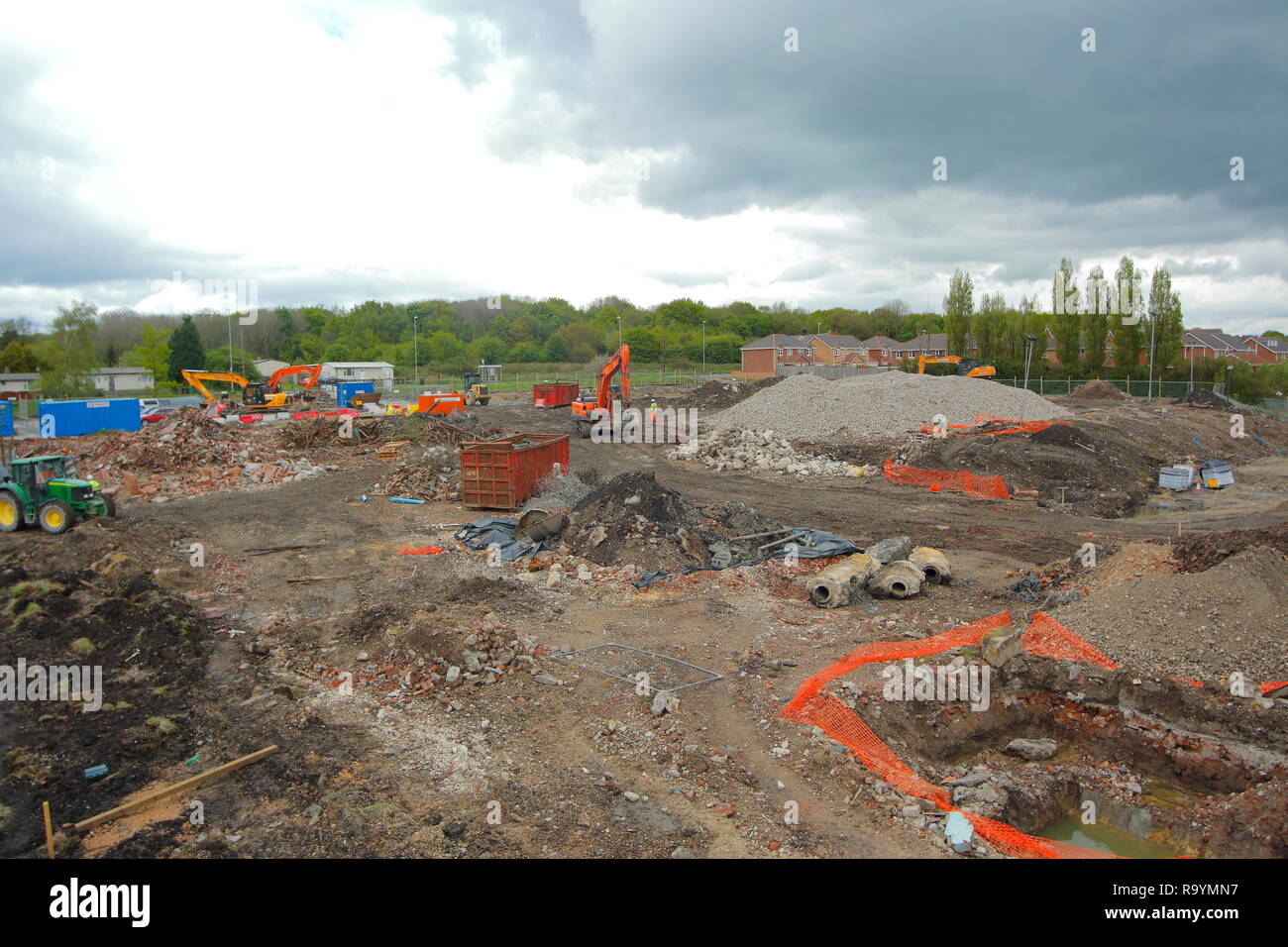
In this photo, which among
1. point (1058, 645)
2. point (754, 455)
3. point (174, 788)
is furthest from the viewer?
point (754, 455)

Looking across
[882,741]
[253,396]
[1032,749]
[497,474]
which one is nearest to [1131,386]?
[497,474]

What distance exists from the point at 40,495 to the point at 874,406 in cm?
2818

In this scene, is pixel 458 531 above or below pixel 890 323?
below

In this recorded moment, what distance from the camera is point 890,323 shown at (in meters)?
117

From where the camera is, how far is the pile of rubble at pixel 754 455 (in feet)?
87.7

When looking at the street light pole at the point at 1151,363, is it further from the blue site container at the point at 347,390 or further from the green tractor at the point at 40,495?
the green tractor at the point at 40,495

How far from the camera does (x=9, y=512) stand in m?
17.0

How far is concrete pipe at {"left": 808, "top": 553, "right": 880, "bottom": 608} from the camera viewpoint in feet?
41.0

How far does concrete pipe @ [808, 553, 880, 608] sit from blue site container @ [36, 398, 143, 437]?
37546 mm

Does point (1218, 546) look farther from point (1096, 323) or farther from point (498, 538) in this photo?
point (1096, 323)

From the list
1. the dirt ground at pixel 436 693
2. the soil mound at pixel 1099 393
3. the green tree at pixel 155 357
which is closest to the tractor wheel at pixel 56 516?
the dirt ground at pixel 436 693

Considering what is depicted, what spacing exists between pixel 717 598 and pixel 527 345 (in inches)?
3414

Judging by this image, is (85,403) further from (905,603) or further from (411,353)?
(411,353)
